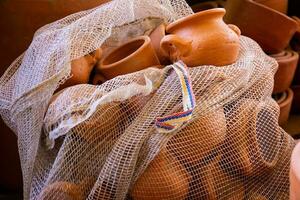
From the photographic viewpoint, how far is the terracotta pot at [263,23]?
126cm

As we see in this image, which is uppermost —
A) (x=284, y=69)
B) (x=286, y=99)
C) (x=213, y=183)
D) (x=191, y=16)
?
(x=191, y=16)

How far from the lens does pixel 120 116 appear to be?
739mm

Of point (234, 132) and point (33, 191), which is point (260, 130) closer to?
point (234, 132)

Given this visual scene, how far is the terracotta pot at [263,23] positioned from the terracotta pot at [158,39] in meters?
0.48

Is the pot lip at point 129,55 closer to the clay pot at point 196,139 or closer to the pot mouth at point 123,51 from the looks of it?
the pot mouth at point 123,51

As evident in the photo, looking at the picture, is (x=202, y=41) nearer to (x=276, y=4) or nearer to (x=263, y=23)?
(x=263, y=23)

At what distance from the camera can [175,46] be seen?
0.78 meters

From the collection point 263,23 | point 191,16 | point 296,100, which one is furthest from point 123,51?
Result: point 296,100

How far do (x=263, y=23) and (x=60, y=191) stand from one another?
0.86 m

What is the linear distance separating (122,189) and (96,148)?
0.09 metres

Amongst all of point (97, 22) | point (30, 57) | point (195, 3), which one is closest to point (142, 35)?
point (97, 22)

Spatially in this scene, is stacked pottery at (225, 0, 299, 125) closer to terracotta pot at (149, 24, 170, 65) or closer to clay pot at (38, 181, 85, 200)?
terracotta pot at (149, 24, 170, 65)

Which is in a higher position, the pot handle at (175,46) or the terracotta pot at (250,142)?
the pot handle at (175,46)

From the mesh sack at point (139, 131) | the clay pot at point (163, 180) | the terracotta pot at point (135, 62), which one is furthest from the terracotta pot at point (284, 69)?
the clay pot at point (163, 180)
